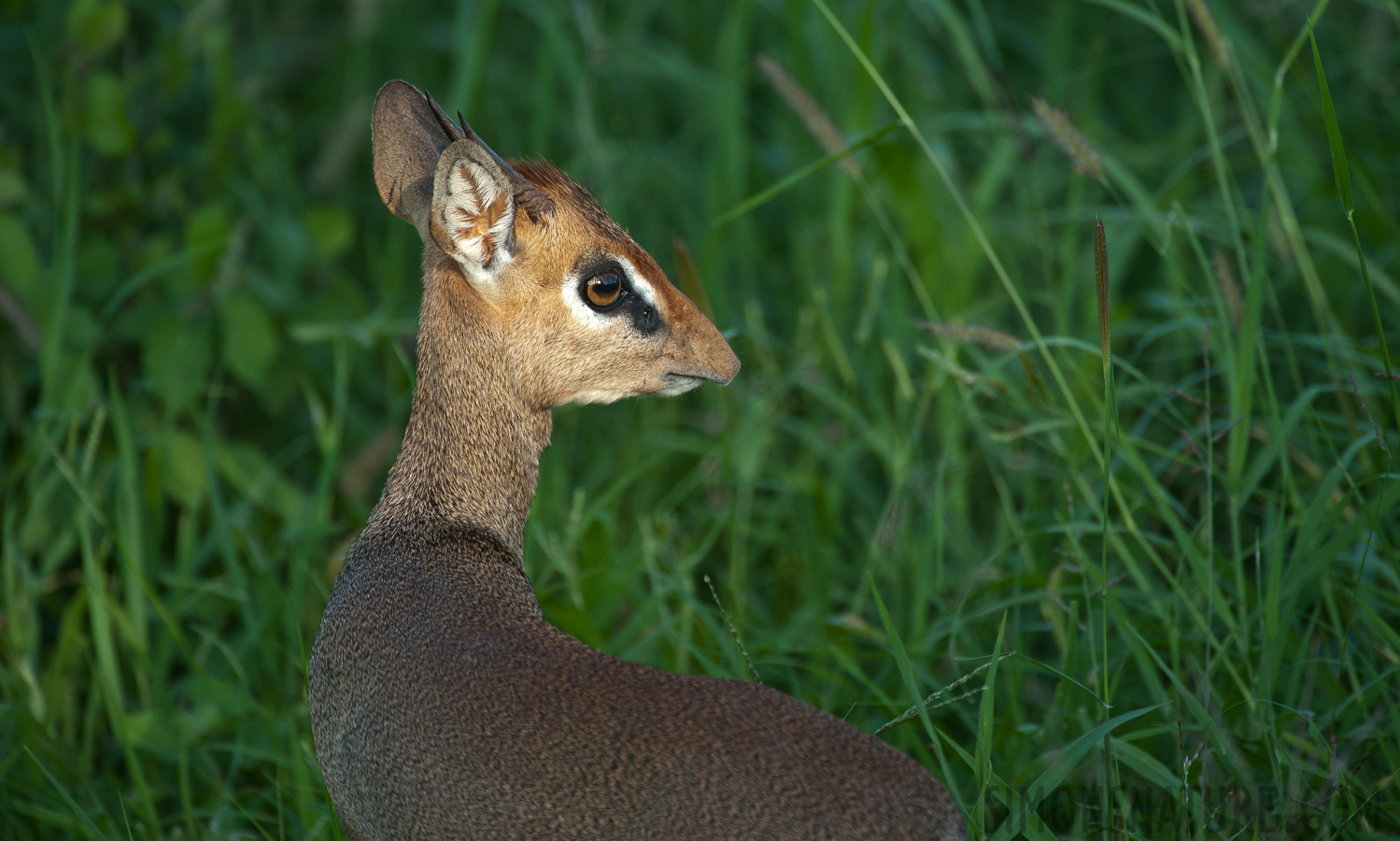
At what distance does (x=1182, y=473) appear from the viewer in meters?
3.75

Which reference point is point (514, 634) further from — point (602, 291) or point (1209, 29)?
point (1209, 29)

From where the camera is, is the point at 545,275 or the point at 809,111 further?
the point at 809,111

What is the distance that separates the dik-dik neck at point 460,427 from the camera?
2521 millimetres

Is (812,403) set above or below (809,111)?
below

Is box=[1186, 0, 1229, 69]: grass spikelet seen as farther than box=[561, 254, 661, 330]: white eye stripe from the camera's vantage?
Yes

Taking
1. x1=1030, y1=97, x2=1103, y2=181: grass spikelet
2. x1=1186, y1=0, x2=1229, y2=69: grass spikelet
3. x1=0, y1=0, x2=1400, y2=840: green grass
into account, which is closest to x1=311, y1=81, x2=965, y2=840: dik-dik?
x1=0, y1=0, x2=1400, y2=840: green grass

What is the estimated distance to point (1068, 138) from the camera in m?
2.90

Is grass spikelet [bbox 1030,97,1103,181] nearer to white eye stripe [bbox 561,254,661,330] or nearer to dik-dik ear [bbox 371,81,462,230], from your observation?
white eye stripe [bbox 561,254,661,330]

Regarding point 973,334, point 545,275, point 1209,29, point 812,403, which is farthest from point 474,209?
point 812,403

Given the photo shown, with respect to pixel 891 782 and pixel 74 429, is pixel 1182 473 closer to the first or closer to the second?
pixel 891 782

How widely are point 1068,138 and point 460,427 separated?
148cm

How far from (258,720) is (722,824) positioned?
78.0 inches

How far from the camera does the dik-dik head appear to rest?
8.05ft

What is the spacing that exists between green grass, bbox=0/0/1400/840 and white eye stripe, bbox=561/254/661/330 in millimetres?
567
